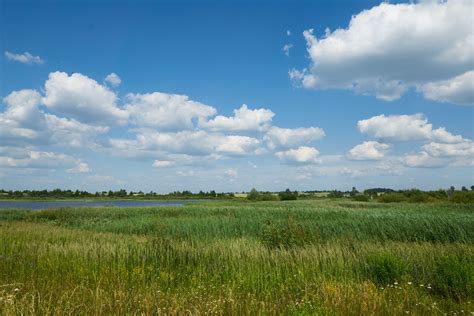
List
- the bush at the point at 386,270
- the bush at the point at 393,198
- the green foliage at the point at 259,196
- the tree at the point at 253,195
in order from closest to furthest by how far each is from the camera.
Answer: the bush at the point at 386,270
the bush at the point at 393,198
the green foliage at the point at 259,196
the tree at the point at 253,195

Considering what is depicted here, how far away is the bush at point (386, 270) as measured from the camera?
26.6 ft

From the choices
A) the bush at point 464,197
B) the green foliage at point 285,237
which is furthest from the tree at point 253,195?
the green foliage at point 285,237

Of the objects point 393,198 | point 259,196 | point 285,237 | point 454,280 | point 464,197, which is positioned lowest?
point 454,280

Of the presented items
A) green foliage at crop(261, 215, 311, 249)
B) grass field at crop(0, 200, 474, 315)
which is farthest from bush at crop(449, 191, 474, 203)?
grass field at crop(0, 200, 474, 315)

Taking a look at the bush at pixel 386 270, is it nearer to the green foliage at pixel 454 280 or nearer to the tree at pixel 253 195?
the green foliage at pixel 454 280

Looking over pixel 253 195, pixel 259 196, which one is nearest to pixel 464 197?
pixel 259 196

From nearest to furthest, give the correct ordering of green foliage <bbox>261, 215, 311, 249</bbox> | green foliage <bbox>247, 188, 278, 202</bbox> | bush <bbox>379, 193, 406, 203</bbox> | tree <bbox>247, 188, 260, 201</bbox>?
green foliage <bbox>261, 215, 311, 249</bbox>
bush <bbox>379, 193, 406, 203</bbox>
green foliage <bbox>247, 188, 278, 202</bbox>
tree <bbox>247, 188, 260, 201</bbox>

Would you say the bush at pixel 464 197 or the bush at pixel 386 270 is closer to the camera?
the bush at pixel 386 270

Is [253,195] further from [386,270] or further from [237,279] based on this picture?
[386,270]

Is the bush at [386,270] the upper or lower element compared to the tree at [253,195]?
lower

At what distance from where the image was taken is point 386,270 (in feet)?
A: 27.1

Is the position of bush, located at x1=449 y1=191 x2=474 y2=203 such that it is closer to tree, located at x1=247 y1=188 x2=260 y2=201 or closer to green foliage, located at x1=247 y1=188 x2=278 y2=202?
green foliage, located at x1=247 y1=188 x2=278 y2=202

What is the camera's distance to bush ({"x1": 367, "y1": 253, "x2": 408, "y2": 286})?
8.12m

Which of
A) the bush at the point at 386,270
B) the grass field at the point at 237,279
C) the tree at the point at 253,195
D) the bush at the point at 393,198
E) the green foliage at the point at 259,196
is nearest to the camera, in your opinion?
the grass field at the point at 237,279
